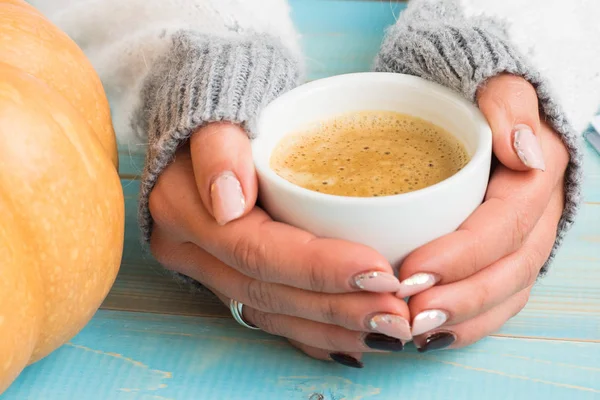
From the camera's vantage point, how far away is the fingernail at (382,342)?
46 cm

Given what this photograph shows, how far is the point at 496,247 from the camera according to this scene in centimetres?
48

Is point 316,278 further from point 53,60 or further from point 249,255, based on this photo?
point 53,60

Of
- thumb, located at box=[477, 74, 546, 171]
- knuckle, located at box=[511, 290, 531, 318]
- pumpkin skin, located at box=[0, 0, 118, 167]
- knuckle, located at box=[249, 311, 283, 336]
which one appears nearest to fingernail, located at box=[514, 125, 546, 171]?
thumb, located at box=[477, 74, 546, 171]

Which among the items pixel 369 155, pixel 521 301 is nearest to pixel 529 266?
pixel 521 301

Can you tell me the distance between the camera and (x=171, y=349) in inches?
21.1

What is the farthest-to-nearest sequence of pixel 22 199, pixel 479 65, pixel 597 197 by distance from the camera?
1. pixel 597 197
2. pixel 479 65
3. pixel 22 199

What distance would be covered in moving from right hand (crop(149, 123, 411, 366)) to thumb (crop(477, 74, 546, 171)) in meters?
0.13

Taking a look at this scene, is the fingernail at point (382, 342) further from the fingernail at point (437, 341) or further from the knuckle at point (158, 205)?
the knuckle at point (158, 205)

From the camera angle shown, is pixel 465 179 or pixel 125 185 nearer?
pixel 465 179

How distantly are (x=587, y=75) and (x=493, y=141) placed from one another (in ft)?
0.99

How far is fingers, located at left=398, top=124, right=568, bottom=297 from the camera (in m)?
0.45

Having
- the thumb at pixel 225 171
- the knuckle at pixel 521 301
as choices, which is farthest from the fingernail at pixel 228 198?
the knuckle at pixel 521 301

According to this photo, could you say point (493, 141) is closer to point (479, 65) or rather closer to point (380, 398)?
point (479, 65)

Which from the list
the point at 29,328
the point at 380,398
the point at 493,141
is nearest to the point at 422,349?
the point at 380,398
